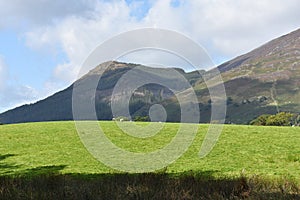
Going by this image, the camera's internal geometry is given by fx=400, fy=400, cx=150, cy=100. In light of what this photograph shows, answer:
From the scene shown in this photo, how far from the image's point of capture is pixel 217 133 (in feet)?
108

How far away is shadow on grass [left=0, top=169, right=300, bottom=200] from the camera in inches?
341

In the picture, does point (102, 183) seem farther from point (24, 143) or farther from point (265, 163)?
point (24, 143)

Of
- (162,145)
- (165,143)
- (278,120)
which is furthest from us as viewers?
(278,120)

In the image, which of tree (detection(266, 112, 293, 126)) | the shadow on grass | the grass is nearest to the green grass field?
the grass

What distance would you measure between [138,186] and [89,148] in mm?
21086

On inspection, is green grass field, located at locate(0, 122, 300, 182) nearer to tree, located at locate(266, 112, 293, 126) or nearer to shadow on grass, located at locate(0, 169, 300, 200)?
shadow on grass, located at locate(0, 169, 300, 200)

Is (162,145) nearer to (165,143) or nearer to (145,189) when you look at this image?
(165,143)

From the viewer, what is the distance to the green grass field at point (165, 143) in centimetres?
2250

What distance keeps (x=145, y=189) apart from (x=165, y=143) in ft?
71.0

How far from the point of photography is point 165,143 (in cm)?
3073

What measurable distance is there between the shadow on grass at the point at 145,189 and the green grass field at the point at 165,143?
8.25 m

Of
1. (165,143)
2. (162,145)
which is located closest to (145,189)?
(162,145)

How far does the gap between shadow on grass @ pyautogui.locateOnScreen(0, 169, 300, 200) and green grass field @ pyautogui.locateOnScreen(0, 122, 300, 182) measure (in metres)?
8.25

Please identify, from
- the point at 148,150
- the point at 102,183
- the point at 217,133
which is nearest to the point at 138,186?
the point at 102,183
